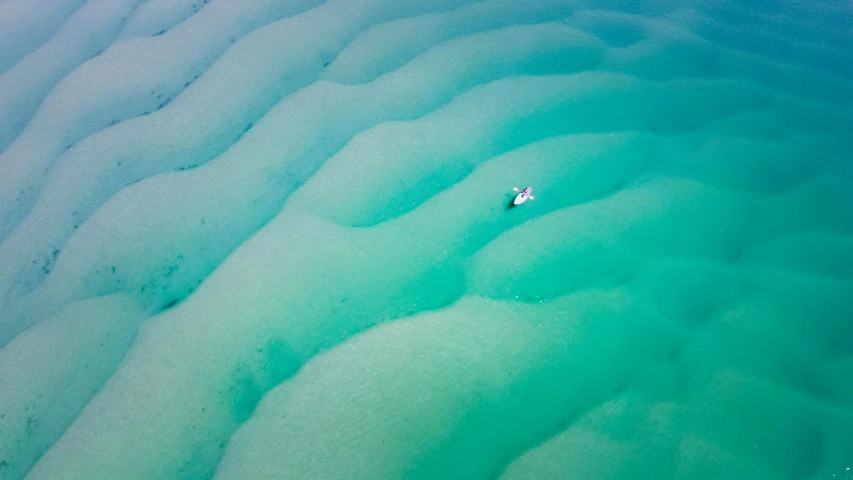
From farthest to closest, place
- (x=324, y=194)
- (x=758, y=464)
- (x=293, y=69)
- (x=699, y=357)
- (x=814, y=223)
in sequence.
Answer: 1. (x=293, y=69)
2. (x=324, y=194)
3. (x=814, y=223)
4. (x=699, y=357)
5. (x=758, y=464)

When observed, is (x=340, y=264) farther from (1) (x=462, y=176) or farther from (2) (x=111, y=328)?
(2) (x=111, y=328)

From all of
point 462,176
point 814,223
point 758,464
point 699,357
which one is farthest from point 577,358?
point 814,223

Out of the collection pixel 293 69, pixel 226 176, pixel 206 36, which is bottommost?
pixel 226 176

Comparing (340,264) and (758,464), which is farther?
(340,264)

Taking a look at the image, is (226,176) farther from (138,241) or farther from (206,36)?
(206,36)

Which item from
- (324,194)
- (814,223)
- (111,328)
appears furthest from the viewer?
(324,194)

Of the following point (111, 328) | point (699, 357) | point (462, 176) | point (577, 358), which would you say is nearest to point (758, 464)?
point (699, 357)

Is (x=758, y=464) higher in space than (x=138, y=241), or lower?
lower
